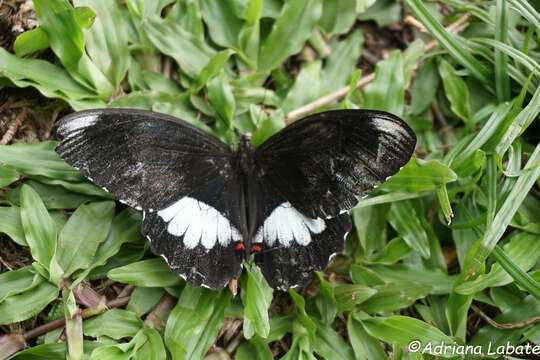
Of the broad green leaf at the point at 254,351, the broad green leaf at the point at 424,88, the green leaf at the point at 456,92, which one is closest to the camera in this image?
the broad green leaf at the point at 254,351

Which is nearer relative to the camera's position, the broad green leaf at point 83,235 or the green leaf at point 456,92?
the broad green leaf at point 83,235

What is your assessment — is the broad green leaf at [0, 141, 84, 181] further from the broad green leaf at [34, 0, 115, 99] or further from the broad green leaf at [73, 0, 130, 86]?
the broad green leaf at [73, 0, 130, 86]

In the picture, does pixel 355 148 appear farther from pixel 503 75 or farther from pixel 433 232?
pixel 503 75

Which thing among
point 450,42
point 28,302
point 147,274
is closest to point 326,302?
point 147,274

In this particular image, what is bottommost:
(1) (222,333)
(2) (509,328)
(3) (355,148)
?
(1) (222,333)

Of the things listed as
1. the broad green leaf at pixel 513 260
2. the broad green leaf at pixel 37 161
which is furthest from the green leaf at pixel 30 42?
the broad green leaf at pixel 513 260

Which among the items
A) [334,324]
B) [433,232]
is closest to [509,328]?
[433,232]

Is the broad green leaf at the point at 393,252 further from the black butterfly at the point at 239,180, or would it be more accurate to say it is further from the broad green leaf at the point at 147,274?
the broad green leaf at the point at 147,274
